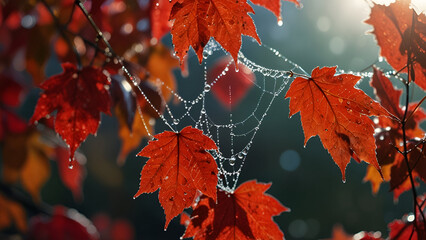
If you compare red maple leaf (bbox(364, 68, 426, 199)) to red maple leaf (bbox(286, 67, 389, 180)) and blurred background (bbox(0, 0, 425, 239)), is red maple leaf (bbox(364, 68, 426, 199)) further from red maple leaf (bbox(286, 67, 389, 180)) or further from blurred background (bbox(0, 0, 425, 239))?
blurred background (bbox(0, 0, 425, 239))

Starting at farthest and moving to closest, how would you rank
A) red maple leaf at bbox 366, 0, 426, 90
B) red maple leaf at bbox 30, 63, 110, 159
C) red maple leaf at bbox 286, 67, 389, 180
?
1. red maple leaf at bbox 30, 63, 110, 159
2. red maple leaf at bbox 366, 0, 426, 90
3. red maple leaf at bbox 286, 67, 389, 180

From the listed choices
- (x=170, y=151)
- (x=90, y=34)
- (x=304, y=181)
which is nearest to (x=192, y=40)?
(x=170, y=151)

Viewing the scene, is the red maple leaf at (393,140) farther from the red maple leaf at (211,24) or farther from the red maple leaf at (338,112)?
the red maple leaf at (211,24)

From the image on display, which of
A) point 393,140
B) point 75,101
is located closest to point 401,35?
point 393,140

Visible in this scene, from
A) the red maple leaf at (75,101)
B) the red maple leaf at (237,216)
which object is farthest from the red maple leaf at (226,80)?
the red maple leaf at (237,216)

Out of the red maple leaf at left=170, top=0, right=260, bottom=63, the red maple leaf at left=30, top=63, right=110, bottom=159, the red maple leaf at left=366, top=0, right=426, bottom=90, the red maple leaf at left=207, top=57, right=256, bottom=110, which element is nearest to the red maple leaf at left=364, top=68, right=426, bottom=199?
the red maple leaf at left=366, top=0, right=426, bottom=90

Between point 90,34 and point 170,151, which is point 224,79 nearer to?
point 90,34
